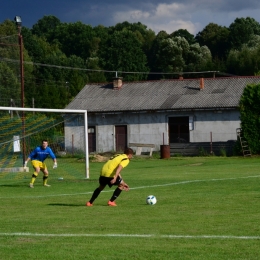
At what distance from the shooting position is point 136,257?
10367 mm

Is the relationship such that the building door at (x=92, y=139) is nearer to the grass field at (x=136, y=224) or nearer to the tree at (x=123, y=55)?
the grass field at (x=136, y=224)

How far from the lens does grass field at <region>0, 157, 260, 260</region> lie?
1093cm

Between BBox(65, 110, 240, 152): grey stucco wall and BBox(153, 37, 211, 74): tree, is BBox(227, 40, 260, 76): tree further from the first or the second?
BBox(65, 110, 240, 152): grey stucco wall

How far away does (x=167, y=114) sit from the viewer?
58375mm

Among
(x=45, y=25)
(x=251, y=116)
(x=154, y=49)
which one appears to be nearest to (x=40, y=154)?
(x=251, y=116)

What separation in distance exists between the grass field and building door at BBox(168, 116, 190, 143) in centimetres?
3304

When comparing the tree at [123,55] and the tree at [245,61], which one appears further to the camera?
the tree at [123,55]

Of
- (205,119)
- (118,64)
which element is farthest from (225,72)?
(205,119)

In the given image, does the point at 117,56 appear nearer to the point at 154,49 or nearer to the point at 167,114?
the point at 154,49

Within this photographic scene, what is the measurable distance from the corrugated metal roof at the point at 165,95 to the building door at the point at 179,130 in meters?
1.26

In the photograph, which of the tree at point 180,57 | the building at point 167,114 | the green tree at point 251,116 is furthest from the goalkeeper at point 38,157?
the tree at point 180,57

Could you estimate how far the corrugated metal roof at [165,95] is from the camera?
57375mm

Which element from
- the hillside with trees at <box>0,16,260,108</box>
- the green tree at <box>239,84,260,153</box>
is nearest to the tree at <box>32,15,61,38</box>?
the hillside with trees at <box>0,16,260,108</box>

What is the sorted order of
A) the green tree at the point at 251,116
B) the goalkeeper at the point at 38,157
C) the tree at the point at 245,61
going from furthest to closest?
the tree at the point at 245,61
the green tree at the point at 251,116
the goalkeeper at the point at 38,157
